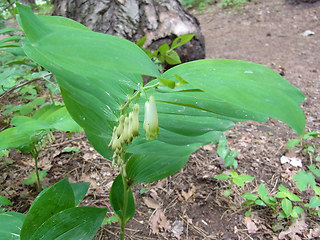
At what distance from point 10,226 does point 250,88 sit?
50.1 inches

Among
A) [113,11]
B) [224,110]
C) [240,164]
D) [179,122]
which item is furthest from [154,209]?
[113,11]

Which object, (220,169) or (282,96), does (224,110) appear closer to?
(282,96)

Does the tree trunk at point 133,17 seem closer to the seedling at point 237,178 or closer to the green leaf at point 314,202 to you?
the seedling at point 237,178

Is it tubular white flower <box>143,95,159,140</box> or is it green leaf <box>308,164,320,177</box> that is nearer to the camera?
tubular white flower <box>143,95,159,140</box>

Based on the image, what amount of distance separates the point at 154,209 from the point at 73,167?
82cm

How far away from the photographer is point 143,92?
0.86 meters

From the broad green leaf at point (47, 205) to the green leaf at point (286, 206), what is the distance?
1.45 metres

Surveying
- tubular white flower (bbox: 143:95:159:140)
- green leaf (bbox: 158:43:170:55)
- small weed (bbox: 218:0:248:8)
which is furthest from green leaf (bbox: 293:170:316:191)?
small weed (bbox: 218:0:248:8)

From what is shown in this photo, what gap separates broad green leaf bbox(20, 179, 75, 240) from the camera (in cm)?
109

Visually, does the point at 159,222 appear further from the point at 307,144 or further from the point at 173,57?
the point at 307,144

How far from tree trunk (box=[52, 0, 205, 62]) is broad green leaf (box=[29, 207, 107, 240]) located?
2.22 meters

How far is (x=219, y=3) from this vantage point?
726cm

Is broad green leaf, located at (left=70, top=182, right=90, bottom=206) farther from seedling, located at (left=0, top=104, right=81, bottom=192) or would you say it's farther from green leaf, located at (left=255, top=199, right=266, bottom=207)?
green leaf, located at (left=255, top=199, right=266, bottom=207)

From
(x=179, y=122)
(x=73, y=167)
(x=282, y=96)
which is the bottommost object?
(x=73, y=167)
